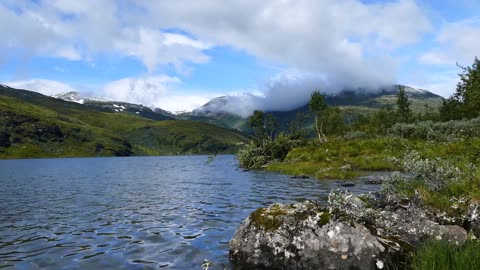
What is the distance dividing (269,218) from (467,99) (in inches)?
4093

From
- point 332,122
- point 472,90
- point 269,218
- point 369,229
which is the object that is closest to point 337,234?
point 369,229

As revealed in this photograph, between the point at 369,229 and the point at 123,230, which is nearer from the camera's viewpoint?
the point at 369,229

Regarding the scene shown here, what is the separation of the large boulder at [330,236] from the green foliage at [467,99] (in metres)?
72.5

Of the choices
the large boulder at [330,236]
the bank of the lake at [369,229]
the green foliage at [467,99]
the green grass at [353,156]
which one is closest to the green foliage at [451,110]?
the green foliage at [467,99]

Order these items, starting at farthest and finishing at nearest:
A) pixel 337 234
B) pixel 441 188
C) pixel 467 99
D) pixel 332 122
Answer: pixel 332 122 < pixel 467 99 < pixel 441 188 < pixel 337 234

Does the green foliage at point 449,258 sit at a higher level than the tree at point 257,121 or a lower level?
lower

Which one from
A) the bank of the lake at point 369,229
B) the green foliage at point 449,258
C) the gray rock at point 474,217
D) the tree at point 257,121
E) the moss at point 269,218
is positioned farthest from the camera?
the tree at point 257,121

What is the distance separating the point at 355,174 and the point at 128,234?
3537 cm

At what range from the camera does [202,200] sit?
3253 centimetres

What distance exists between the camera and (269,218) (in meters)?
13.8

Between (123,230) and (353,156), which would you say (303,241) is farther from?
(353,156)

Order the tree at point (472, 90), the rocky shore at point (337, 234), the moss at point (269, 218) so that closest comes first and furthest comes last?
the rocky shore at point (337, 234), the moss at point (269, 218), the tree at point (472, 90)

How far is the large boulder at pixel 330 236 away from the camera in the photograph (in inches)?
457

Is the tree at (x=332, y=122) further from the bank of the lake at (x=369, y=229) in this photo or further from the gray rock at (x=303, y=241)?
the gray rock at (x=303, y=241)
